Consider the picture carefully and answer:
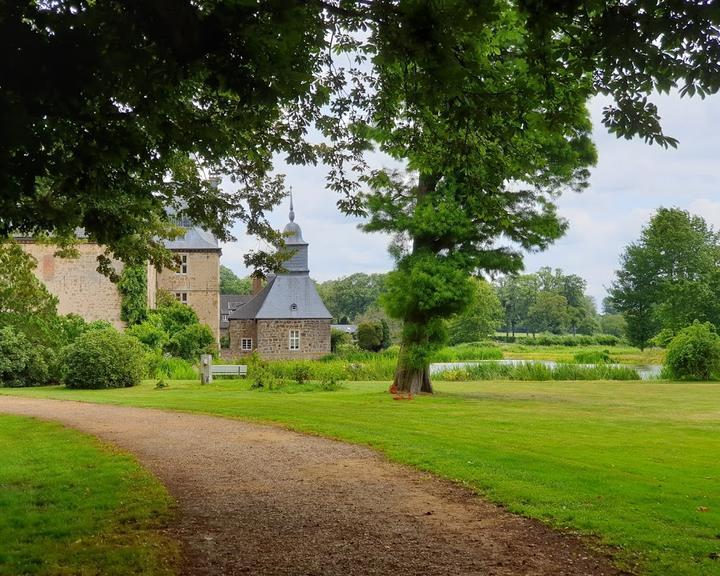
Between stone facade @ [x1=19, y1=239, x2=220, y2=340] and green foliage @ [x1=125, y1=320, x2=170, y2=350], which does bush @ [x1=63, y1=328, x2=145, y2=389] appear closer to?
green foliage @ [x1=125, y1=320, x2=170, y2=350]

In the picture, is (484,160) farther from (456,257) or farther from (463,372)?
(463,372)

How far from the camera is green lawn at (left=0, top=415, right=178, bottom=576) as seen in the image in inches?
194

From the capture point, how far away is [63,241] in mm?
12281

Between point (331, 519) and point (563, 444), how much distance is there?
18.3 ft

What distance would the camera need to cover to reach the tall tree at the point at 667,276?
47.7 meters

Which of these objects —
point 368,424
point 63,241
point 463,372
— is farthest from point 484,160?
point 463,372

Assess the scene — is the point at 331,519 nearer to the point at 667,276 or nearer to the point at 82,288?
the point at 82,288

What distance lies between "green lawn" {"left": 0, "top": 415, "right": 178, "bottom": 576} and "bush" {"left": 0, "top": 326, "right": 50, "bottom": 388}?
1597 cm

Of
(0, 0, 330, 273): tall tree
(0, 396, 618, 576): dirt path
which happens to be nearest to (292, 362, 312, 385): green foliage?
(0, 396, 618, 576): dirt path

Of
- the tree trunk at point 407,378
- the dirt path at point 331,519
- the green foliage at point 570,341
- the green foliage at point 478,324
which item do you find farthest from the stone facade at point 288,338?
the green foliage at point 570,341

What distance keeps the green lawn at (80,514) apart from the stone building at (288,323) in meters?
37.1

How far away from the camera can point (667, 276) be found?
53.9 meters

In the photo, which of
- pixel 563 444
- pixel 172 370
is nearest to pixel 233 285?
pixel 172 370

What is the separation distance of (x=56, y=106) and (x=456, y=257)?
16051 mm
